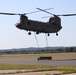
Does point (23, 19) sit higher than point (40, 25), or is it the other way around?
point (23, 19)

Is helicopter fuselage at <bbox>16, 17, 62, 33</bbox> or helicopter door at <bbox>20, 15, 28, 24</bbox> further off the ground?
helicopter door at <bbox>20, 15, 28, 24</bbox>

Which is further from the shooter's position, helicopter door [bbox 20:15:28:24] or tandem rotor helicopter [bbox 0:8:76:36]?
tandem rotor helicopter [bbox 0:8:76:36]

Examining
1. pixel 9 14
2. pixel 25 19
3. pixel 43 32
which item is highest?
pixel 9 14

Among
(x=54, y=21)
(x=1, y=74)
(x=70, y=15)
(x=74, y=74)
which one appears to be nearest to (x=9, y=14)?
(x=70, y=15)

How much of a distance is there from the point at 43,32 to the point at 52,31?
1.70 m

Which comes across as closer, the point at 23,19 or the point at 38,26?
the point at 23,19

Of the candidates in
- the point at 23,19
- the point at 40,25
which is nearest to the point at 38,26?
the point at 40,25

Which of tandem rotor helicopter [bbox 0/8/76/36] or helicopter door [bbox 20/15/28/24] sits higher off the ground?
helicopter door [bbox 20/15/28/24]

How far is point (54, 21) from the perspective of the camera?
58.6 m

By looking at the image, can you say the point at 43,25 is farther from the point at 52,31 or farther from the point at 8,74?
the point at 8,74

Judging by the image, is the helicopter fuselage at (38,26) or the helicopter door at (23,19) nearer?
the helicopter door at (23,19)

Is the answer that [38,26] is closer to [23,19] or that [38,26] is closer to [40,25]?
[40,25]

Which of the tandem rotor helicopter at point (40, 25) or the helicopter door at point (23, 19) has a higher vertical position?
the helicopter door at point (23, 19)

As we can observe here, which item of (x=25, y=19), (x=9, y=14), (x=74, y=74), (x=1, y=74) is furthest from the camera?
(x=25, y=19)
